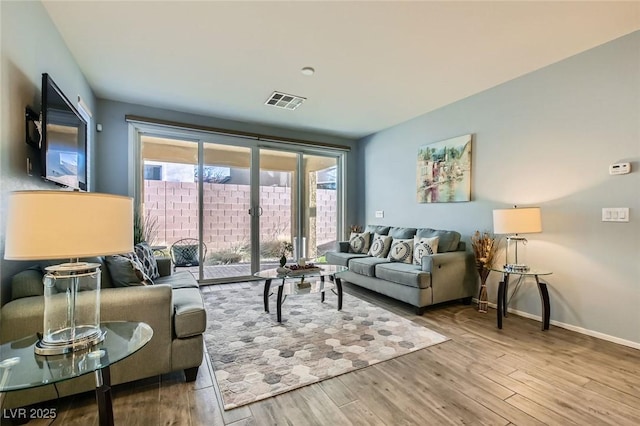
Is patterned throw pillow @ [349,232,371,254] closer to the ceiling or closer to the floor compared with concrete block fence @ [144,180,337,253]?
closer to the floor

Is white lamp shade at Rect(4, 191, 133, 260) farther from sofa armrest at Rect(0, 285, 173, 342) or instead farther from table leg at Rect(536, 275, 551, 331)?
table leg at Rect(536, 275, 551, 331)

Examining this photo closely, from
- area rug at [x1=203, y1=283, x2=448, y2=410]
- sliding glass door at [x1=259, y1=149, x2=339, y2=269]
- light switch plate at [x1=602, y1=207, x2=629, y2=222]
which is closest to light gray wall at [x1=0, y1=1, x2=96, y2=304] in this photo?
area rug at [x1=203, y1=283, x2=448, y2=410]

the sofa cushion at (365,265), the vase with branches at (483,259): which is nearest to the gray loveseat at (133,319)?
the sofa cushion at (365,265)

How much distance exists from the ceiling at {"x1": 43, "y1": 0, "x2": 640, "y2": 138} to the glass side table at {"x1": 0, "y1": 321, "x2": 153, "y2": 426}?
2.26 meters

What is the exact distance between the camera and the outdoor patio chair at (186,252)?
4.45 meters

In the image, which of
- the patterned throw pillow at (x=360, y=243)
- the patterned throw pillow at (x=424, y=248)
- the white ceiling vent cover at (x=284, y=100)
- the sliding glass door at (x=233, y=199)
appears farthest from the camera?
the patterned throw pillow at (x=360, y=243)

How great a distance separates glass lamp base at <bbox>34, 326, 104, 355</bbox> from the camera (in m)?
1.20

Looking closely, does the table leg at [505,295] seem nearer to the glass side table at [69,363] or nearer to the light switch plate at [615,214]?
the light switch plate at [615,214]

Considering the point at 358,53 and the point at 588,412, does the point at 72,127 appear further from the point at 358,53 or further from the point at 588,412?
the point at 588,412

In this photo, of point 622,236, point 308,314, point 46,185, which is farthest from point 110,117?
point 622,236

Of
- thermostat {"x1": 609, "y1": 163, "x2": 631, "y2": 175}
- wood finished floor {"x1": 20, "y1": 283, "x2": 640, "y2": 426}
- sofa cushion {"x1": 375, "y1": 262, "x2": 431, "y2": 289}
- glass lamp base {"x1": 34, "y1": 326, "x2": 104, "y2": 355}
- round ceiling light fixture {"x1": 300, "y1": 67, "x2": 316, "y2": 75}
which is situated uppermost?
round ceiling light fixture {"x1": 300, "y1": 67, "x2": 316, "y2": 75}

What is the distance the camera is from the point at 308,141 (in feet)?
17.6

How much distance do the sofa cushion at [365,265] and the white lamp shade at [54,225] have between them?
3171mm

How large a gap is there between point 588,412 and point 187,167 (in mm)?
5002
